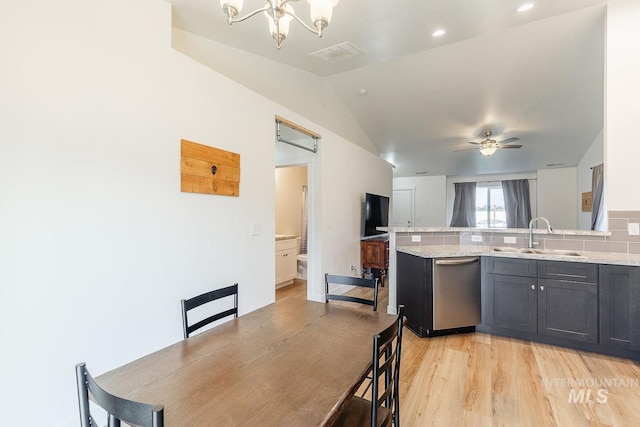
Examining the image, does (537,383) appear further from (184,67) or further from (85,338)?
(184,67)

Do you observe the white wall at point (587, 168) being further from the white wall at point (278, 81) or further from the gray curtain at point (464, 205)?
the white wall at point (278, 81)

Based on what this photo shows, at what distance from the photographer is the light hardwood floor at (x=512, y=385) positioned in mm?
1940

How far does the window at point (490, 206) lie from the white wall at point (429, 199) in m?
1.07

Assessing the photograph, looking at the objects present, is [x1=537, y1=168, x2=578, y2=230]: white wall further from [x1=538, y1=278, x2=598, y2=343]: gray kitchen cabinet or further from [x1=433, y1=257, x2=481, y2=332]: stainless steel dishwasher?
[x1=433, y1=257, x2=481, y2=332]: stainless steel dishwasher

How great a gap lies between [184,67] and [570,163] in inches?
344

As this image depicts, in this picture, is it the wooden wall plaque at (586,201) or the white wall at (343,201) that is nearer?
the white wall at (343,201)

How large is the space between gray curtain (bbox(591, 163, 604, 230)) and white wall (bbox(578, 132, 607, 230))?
0.21 m

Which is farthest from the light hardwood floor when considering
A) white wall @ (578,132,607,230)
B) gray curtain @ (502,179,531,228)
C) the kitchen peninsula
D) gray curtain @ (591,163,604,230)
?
gray curtain @ (502,179,531,228)

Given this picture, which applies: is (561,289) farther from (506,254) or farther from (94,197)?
(94,197)

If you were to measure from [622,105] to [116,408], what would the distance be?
14.9 ft

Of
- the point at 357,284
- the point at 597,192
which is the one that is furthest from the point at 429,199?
the point at 357,284

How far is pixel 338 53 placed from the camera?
11.0 feet

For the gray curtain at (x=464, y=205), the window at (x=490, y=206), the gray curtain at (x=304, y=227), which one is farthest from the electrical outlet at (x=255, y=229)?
the window at (x=490, y=206)

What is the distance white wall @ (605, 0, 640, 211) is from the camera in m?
3.00
